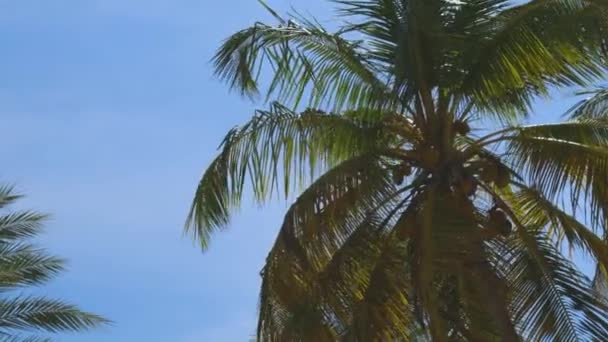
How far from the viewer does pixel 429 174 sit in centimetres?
1433

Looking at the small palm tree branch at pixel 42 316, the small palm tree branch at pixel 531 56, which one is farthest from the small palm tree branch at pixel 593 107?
the small palm tree branch at pixel 42 316

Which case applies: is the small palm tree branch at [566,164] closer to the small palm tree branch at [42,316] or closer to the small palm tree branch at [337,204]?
the small palm tree branch at [337,204]

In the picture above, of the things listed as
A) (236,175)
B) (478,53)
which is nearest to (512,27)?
(478,53)

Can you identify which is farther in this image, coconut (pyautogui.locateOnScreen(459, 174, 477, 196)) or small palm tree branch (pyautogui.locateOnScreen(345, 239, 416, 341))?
small palm tree branch (pyautogui.locateOnScreen(345, 239, 416, 341))

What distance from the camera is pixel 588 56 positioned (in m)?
14.0

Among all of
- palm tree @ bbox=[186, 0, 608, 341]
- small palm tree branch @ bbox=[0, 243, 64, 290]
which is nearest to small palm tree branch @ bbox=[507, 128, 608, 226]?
palm tree @ bbox=[186, 0, 608, 341]

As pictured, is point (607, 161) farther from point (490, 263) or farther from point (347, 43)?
point (347, 43)

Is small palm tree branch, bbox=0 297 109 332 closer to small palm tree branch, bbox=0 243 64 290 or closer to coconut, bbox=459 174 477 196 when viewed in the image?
small palm tree branch, bbox=0 243 64 290

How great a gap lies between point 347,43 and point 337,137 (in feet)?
3.62

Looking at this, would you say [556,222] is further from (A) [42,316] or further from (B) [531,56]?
(A) [42,316]

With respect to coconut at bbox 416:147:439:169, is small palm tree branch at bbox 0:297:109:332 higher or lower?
higher

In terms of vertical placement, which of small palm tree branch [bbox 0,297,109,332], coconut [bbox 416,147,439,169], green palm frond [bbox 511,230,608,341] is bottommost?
green palm frond [bbox 511,230,608,341]

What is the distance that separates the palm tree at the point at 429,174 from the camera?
1391cm

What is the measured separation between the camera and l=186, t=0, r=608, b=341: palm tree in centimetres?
1391
